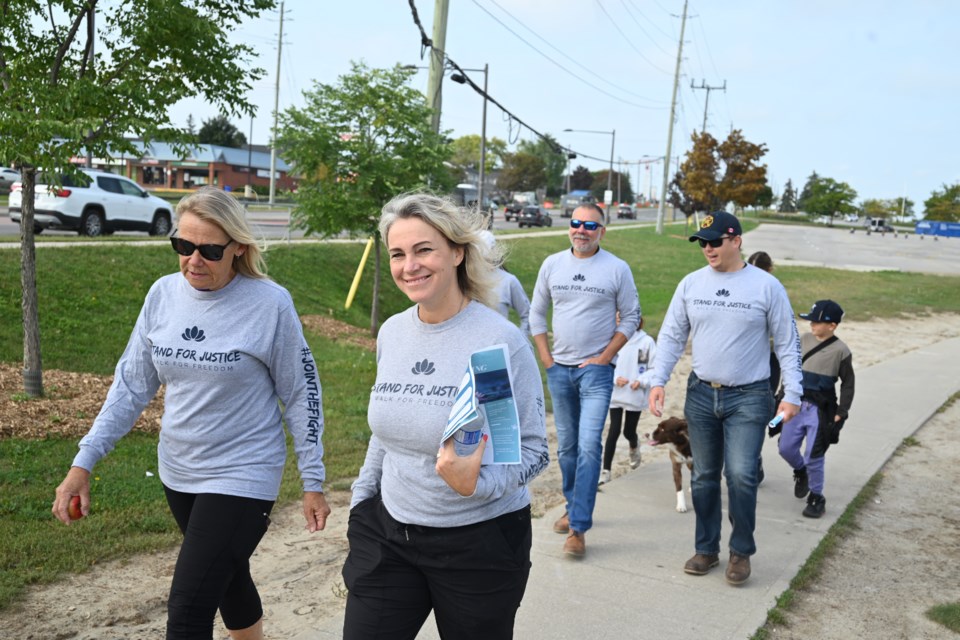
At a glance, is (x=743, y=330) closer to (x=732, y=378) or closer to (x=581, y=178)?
(x=732, y=378)

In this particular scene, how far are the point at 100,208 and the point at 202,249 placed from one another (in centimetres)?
1930

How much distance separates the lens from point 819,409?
6.47 metres


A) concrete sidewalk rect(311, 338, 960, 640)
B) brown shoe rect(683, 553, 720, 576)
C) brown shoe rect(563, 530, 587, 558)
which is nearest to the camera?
concrete sidewalk rect(311, 338, 960, 640)

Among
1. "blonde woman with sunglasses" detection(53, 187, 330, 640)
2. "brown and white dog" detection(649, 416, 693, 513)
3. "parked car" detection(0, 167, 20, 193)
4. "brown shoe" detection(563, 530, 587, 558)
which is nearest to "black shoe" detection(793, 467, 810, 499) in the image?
"brown and white dog" detection(649, 416, 693, 513)

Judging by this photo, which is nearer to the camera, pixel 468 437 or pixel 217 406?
pixel 468 437

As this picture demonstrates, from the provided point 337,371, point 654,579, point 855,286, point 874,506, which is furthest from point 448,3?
point 855,286

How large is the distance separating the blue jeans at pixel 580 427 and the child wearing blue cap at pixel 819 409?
1770 millimetres

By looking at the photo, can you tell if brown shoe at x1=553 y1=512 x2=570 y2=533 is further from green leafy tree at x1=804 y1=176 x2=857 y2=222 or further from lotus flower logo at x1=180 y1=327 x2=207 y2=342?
green leafy tree at x1=804 y1=176 x2=857 y2=222

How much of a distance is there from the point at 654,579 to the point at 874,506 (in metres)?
2.67

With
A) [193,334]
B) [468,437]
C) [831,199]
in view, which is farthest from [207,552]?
[831,199]

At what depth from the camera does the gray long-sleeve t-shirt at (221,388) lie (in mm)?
3154

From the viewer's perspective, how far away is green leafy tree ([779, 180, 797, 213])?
16838 centimetres

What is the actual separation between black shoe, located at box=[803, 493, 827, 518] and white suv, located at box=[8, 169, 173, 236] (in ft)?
53.3

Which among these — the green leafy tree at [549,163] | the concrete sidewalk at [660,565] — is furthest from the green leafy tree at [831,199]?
the concrete sidewalk at [660,565]
